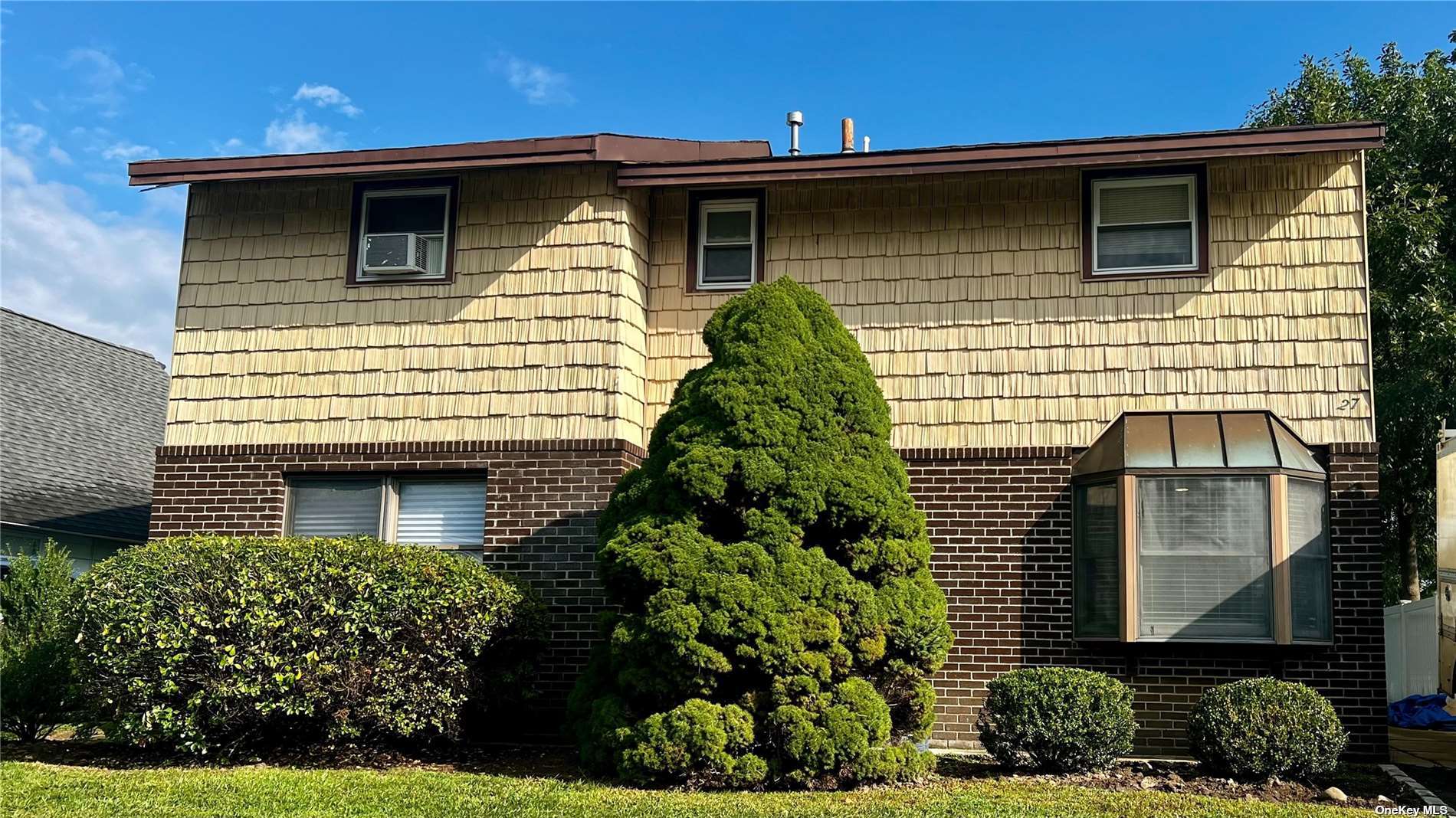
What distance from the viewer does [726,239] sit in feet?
40.2

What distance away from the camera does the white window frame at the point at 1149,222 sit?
11258 millimetres

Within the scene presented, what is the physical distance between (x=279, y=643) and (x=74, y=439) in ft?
35.2

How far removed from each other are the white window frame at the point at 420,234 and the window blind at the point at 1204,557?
258 inches

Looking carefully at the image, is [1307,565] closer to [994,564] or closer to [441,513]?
[994,564]

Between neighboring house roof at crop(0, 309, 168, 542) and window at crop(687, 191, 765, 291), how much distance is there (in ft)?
30.0

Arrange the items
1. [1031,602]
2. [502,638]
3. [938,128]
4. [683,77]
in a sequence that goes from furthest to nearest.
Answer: [683,77]
[938,128]
[1031,602]
[502,638]

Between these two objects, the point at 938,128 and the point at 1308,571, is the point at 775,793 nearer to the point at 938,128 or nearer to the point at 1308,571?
the point at 1308,571

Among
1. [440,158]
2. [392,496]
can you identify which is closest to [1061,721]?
[392,496]

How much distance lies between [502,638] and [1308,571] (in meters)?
6.38

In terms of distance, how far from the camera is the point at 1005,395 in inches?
448

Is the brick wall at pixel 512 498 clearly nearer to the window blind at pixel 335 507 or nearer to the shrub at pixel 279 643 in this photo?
the window blind at pixel 335 507

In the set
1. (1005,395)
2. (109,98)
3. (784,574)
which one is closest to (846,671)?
(784,574)

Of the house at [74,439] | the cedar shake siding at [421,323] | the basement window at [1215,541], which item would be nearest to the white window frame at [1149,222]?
the basement window at [1215,541]

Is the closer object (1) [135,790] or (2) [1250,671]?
(1) [135,790]
